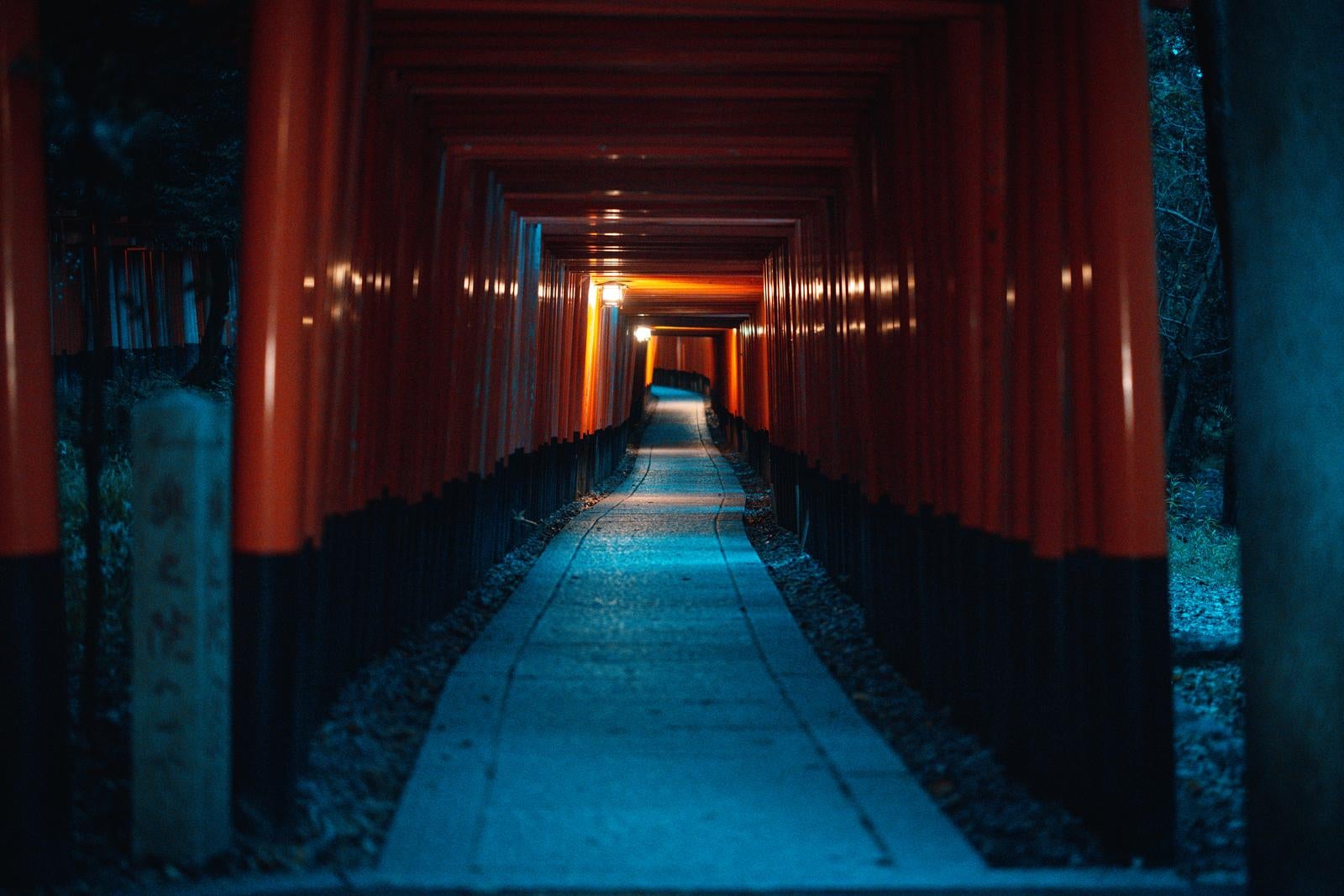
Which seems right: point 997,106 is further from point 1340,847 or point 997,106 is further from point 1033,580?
point 1340,847

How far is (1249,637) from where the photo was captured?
3848 millimetres

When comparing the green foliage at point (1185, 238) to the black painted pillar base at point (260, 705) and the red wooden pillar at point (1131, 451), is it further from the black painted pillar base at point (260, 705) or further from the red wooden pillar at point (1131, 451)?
the black painted pillar base at point (260, 705)

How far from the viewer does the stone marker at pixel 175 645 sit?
4059mm

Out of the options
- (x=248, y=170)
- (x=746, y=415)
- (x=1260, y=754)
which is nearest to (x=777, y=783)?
(x=1260, y=754)

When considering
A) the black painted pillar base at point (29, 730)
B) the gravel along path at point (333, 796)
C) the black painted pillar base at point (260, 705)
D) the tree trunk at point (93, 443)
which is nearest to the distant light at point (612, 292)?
the gravel along path at point (333, 796)

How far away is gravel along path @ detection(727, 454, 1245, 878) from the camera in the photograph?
4500 mm

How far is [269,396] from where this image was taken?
4578mm

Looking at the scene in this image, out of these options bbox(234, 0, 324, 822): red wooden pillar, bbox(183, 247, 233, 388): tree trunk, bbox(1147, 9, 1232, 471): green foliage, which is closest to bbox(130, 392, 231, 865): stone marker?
bbox(234, 0, 324, 822): red wooden pillar

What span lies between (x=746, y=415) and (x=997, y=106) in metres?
24.3

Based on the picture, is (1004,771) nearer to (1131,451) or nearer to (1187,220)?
(1131,451)

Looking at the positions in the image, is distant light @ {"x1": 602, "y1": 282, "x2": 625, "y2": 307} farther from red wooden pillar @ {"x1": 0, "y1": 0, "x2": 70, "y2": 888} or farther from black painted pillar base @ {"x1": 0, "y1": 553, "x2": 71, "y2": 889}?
black painted pillar base @ {"x1": 0, "y1": 553, "x2": 71, "y2": 889}

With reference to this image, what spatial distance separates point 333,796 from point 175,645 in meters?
1.08

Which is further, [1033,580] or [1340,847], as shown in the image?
[1033,580]

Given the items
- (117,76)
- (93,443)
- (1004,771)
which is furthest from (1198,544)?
(117,76)
